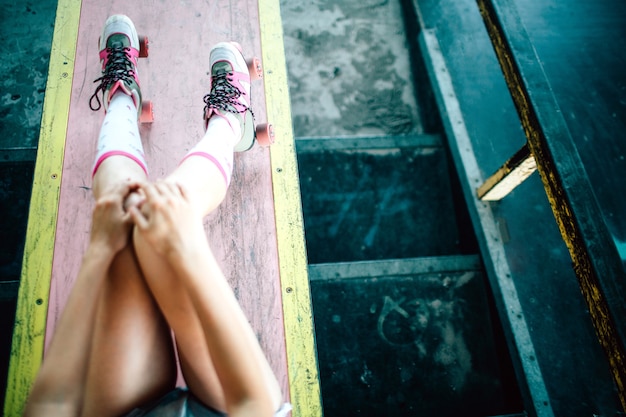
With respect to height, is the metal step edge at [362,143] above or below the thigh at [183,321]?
above

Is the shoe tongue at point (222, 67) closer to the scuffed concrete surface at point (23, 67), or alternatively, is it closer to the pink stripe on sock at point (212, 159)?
the pink stripe on sock at point (212, 159)

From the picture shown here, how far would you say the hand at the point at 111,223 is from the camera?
2.94ft

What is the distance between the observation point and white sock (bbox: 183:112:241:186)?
117 cm

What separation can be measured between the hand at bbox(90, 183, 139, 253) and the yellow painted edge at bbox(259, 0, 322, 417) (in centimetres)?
64

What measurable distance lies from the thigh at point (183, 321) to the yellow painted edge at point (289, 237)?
0.41m

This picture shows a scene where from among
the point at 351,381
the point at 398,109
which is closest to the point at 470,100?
the point at 398,109

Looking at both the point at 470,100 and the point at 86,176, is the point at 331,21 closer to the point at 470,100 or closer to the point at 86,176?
the point at 470,100

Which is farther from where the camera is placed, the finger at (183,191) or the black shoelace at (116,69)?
the black shoelace at (116,69)

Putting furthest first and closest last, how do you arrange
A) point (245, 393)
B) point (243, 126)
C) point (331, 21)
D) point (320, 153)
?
point (331, 21), point (320, 153), point (243, 126), point (245, 393)

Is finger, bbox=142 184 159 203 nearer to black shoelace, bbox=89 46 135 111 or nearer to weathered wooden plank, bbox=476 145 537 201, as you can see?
black shoelace, bbox=89 46 135 111

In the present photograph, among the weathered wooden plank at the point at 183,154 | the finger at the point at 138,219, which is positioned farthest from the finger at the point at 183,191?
the weathered wooden plank at the point at 183,154

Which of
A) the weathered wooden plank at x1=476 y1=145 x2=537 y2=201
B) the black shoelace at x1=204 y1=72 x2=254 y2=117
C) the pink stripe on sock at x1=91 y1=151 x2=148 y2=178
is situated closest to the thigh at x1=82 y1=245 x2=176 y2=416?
the pink stripe on sock at x1=91 y1=151 x2=148 y2=178

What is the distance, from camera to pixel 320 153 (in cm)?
210

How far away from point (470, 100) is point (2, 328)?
2.61 metres
